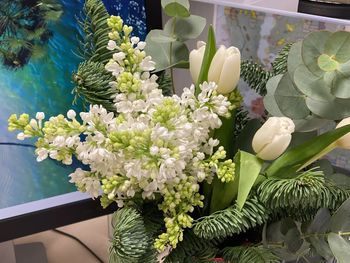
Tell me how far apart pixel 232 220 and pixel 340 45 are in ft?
0.44

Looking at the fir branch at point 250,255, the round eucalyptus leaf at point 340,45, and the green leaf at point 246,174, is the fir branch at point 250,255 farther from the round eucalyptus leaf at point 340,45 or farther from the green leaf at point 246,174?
the round eucalyptus leaf at point 340,45

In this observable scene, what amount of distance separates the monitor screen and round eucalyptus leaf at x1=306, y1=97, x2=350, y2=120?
22cm

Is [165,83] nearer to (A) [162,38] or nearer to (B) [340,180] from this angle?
(A) [162,38]

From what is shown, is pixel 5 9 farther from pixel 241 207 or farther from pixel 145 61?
pixel 241 207

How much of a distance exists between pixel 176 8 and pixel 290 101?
0.39ft

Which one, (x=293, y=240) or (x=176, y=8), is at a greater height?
(x=176, y=8)

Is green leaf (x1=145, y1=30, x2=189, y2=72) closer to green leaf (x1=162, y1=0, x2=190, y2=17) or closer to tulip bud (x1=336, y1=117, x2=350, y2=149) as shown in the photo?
green leaf (x1=162, y1=0, x2=190, y2=17)

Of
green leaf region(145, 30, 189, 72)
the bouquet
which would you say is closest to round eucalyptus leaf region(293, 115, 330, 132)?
the bouquet

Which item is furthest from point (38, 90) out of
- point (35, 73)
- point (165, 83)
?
point (165, 83)

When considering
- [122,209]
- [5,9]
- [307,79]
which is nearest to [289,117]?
[307,79]

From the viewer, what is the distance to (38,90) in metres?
0.45

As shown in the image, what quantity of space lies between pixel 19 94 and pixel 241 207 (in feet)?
0.75

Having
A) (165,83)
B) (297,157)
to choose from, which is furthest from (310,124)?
(165,83)

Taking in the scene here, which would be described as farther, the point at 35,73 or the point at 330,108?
the point at 35,73
